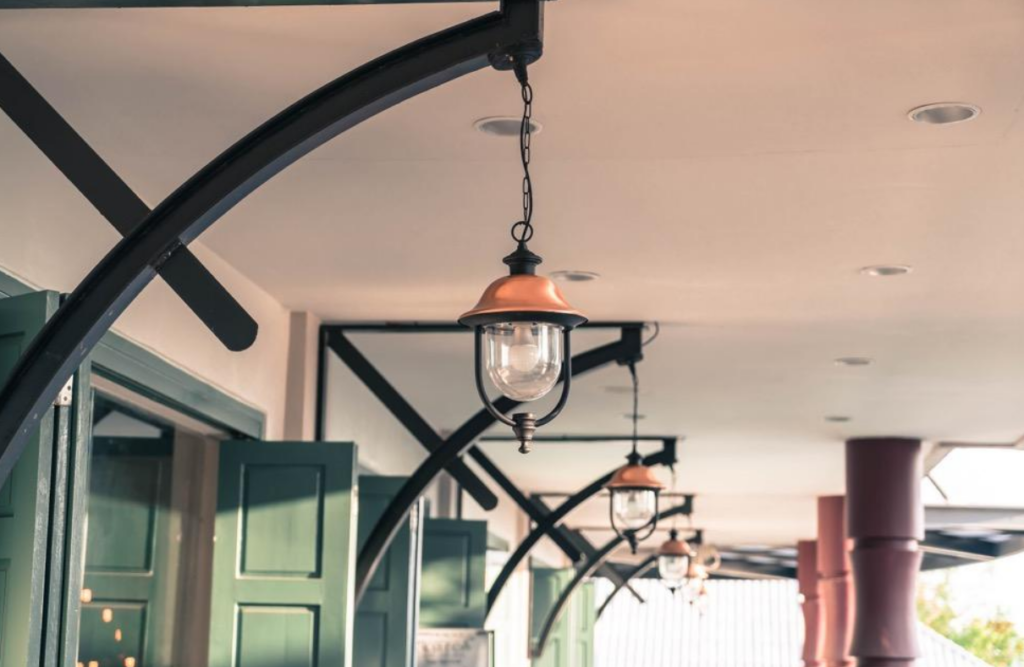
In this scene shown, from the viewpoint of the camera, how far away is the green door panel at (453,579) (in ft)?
29.4

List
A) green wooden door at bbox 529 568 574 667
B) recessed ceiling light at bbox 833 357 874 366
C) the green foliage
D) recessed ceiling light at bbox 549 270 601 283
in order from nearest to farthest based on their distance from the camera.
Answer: recessed ceiling light at bbox 549 270 601 283 → recessed ceiling light at bbox 833 357 874 366 → green wooden door at bbox 529 568 574 667 → the green foliage

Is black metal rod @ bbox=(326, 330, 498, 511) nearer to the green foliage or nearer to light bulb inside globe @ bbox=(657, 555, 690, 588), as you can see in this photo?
light bulb inside globe @ bbox=(657, 555, 690, 588)

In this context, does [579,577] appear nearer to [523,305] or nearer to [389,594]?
[389,594]

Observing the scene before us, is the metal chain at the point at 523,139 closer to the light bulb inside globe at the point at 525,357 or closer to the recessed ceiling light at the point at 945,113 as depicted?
the light bulb inside globe at the point at 525,357

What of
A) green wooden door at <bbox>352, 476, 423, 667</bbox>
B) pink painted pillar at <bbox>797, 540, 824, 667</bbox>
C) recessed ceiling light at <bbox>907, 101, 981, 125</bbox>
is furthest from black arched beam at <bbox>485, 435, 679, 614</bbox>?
pink painted pillar at <bbox>797, 540, 824, 667</bbox>

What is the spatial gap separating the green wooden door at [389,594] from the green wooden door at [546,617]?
811 centimetres

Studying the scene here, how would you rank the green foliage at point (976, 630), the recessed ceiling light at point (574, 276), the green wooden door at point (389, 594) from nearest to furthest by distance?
the recessed ceiling light at point (574, 276) → the green wooden door at point (389, 594) → the green foliage at point (976, 630)

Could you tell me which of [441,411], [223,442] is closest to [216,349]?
[223,442]

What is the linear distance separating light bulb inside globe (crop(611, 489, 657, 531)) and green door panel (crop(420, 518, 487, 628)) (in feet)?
6.47

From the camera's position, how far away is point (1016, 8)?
327cm

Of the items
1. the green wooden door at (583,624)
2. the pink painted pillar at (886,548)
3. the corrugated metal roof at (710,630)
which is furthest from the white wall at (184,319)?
the corrugated metal roof at (710,630)

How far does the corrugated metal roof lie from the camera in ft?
90.3

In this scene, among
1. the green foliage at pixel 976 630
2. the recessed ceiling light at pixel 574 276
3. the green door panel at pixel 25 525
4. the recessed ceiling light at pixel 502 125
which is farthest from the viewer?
the green foliage at pixel 976 630

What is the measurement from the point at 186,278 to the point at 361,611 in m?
4.05
